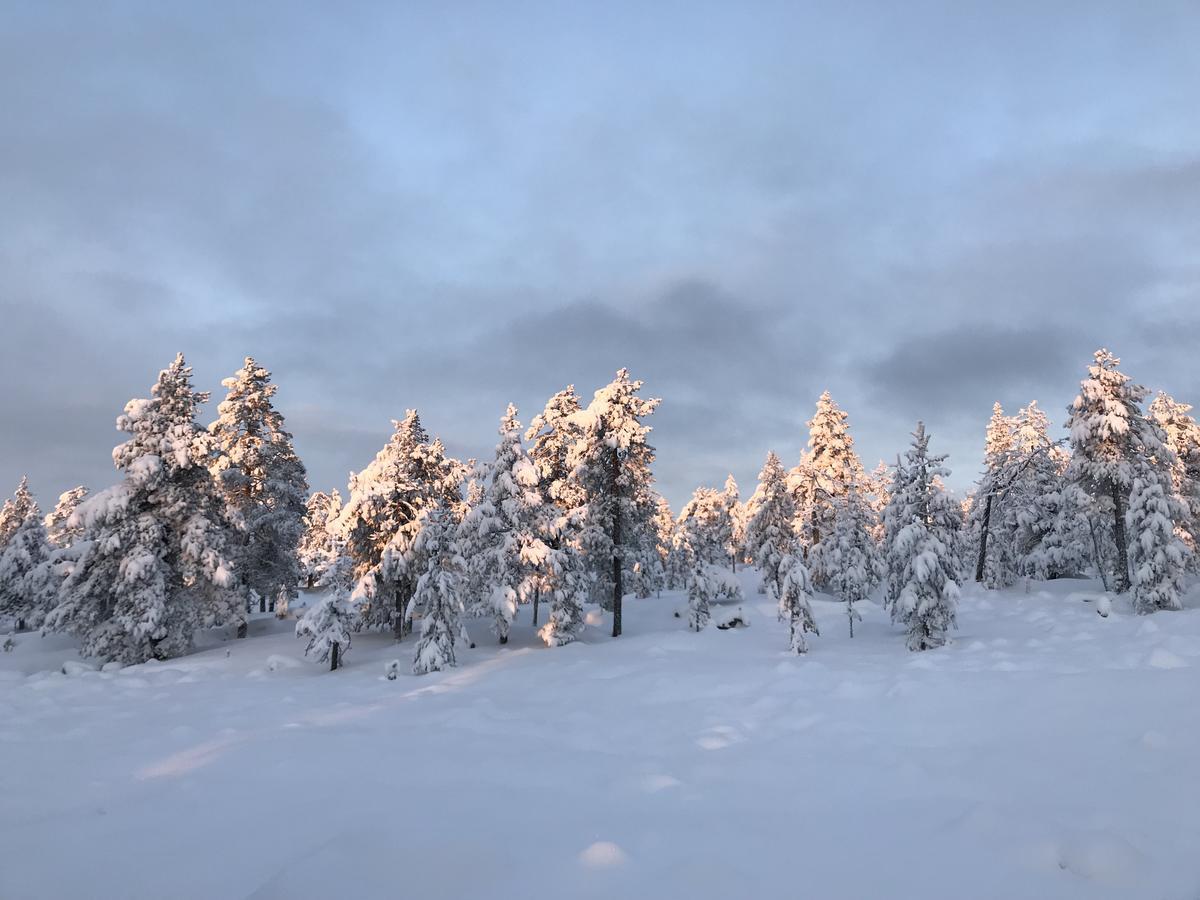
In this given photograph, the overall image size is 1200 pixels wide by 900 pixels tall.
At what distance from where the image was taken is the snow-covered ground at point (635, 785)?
5680 millimetres

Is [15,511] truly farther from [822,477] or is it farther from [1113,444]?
[1113,444]

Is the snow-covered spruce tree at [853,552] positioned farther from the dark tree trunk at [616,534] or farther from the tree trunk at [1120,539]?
the dark tree trunk at [616,534]

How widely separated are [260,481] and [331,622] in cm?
1200

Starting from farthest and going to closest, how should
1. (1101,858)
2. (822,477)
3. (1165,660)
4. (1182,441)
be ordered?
1. (822,477)
2. (1182,441)
3. (1165,660)
4. (1101,858)

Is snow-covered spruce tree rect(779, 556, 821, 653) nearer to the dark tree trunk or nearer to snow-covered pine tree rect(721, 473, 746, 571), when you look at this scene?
the dark tree trunk

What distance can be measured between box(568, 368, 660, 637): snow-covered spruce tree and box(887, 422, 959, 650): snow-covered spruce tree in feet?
36.9

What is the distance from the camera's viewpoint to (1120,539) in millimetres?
28516

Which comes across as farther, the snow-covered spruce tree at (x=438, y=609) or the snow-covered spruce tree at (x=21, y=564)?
Answer: the snow-covered spruce tree at (x=21, y=564)

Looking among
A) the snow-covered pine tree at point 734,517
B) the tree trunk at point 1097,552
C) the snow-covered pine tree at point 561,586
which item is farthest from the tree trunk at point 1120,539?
the snow-covered pine tree at point 734,517

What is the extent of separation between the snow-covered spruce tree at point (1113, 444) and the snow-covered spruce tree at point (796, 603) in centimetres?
1570

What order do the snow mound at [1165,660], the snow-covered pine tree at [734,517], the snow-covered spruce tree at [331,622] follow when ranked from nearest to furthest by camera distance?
the snow mound at [1165,660] → the snow-covered spruce tree at [331,622] → the snow-covered pine tree at [734,517]

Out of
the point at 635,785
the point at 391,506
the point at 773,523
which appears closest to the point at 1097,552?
the point at 773,523

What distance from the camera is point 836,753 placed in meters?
10.2

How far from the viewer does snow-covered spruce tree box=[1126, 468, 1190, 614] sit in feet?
82.5
